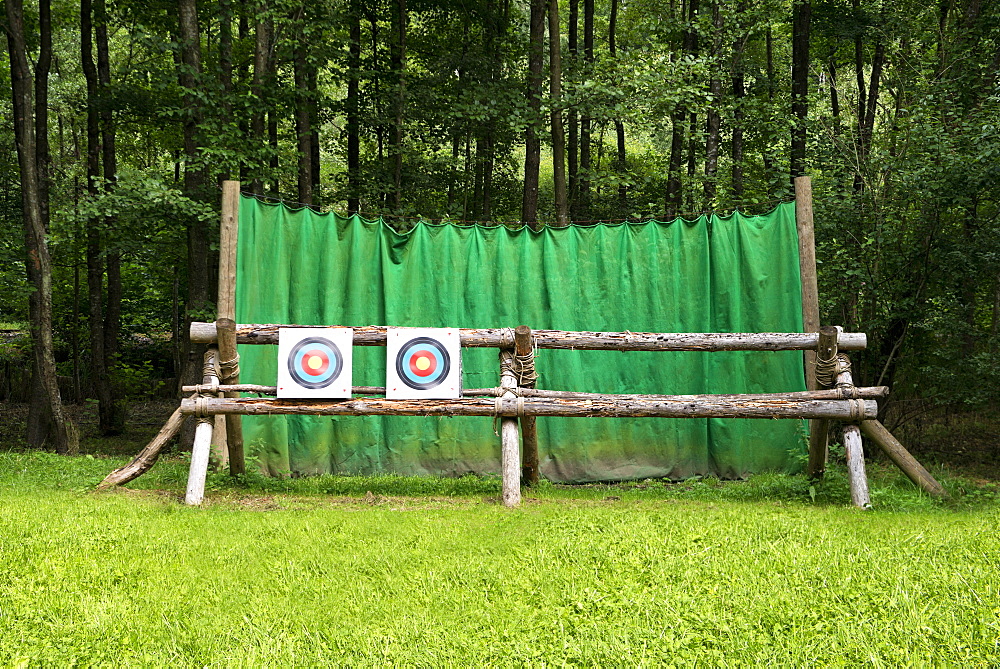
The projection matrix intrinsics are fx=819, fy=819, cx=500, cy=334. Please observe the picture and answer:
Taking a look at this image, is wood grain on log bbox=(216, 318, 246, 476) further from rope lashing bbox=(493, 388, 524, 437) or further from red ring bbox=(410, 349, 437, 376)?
rope lashing bbox=(493, 388, 524, 437)

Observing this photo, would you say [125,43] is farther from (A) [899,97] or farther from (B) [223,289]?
(A) [899,97]

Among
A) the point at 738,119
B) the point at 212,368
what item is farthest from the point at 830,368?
the point at 738,119

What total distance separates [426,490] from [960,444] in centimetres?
798

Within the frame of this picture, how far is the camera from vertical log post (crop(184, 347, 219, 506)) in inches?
226

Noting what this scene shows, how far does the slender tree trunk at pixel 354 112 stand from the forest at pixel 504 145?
0.06 meters

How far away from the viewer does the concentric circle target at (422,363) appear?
616 cm

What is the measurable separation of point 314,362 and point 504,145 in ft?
39.0

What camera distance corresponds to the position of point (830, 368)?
5977 mm

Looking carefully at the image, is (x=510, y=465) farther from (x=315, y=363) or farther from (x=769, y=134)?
(x=769, y=134)

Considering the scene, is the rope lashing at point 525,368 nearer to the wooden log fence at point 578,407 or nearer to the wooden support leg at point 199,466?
the wooden log fence at point 578,407

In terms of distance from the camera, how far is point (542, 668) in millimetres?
3137

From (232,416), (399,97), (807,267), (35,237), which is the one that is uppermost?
(399,97)

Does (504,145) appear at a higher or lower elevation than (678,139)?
higher

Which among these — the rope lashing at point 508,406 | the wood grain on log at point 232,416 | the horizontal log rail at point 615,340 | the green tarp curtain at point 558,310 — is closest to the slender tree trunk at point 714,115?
the green tarp curtain at point 558,310
